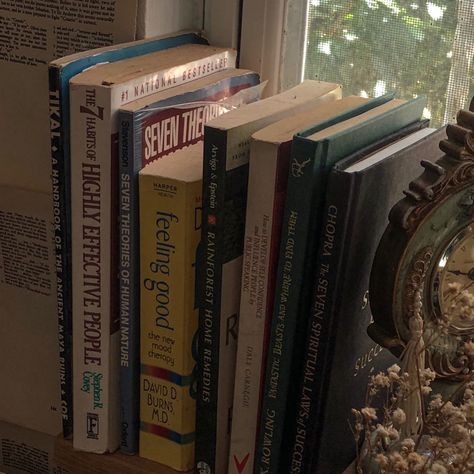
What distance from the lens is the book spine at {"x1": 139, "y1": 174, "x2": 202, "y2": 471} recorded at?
833mm

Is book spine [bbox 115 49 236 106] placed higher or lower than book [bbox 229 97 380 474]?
higher

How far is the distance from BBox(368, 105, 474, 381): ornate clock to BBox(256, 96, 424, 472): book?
0.23 feet

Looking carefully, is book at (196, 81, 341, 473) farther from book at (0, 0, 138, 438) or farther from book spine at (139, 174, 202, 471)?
book at (0, 0, 138, 438)

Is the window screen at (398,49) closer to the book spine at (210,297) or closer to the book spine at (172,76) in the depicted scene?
the book spine at (172,76)

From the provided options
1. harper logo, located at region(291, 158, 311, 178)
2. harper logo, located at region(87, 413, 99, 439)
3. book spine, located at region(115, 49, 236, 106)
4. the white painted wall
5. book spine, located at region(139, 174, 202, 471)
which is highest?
the white painted wall

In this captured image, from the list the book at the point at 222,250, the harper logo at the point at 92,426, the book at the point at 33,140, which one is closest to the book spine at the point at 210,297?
the book at the point at 222,250

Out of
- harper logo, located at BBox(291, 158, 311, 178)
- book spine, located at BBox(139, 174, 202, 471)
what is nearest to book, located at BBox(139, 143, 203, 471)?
book spine, located at BBox(139, 174, 202, 471)

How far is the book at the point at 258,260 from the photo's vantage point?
782 millimetres

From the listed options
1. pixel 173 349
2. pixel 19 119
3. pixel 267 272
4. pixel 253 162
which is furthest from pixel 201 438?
pixel 19 119

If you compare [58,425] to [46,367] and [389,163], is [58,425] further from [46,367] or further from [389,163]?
[389,163]

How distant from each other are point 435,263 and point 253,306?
0.59 ft

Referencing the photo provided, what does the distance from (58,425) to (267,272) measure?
44 cm

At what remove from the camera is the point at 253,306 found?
83 centimetres

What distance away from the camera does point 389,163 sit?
0.79 metres
